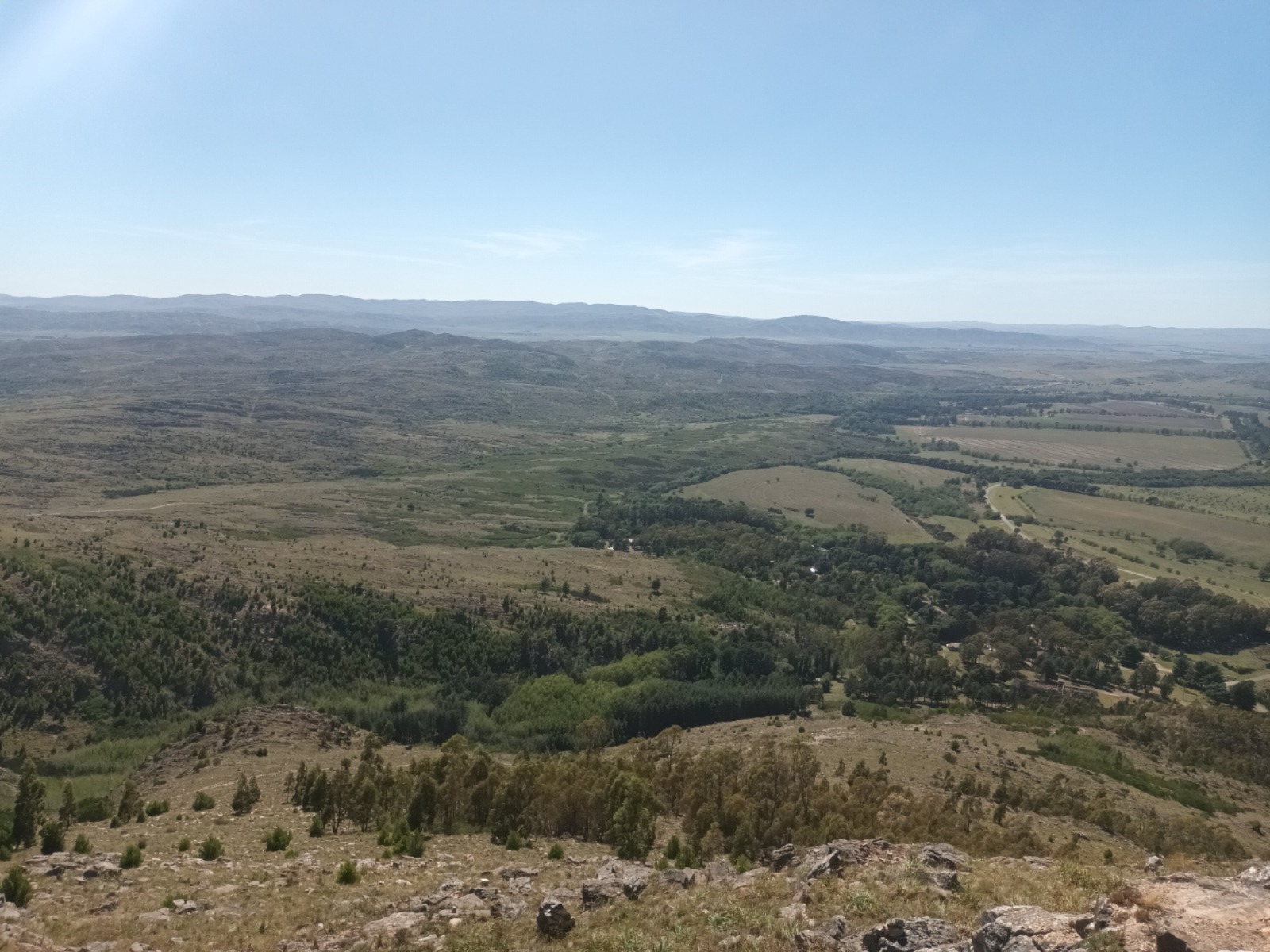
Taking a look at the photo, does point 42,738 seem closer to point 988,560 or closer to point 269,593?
point 269,593

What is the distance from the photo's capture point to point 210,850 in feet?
92.4

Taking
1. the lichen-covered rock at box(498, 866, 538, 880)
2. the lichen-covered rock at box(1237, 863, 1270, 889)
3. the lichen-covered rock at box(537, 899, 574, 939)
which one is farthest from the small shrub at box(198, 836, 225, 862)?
the lichen-covered rock at box(1237, 863, 1270, 889)

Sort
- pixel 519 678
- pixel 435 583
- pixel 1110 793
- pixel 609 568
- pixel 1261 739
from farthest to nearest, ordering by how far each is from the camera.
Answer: pixel 609 568 < pixel 435 583 < pixel 519 678 < pixel 1261 739 < pixel 1110 793

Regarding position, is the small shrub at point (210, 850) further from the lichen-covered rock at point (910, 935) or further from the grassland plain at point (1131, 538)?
the grassland plain at point (1131, 538)

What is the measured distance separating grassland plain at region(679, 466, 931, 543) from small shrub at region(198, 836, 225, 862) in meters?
144

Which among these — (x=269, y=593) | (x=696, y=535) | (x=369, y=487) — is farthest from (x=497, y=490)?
(x=269, y=593)

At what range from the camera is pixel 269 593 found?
302ft

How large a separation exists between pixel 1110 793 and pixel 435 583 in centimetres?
8397

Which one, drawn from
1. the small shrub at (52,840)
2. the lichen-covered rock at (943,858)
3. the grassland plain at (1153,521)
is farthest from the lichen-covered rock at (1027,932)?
the grassland plain at (1153,521)

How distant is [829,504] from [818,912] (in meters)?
168

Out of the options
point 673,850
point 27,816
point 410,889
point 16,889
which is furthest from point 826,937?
point 27,816

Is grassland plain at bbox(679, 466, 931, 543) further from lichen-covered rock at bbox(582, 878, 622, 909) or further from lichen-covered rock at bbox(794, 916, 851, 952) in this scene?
lichen-covered rock at bbox(794, 916, 851, 952)

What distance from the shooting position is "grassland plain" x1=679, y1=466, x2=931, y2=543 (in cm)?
16400

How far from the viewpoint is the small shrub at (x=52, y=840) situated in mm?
27859
